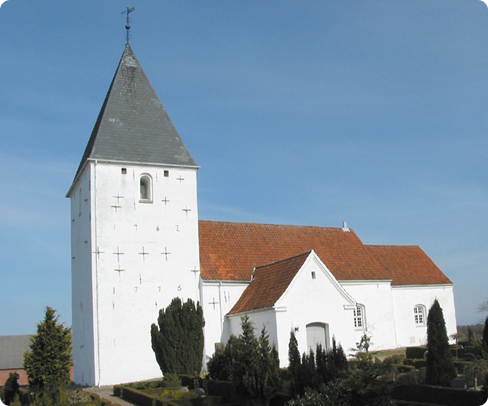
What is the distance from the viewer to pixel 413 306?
31.1 metres

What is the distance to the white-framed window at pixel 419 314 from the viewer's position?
30750 mm

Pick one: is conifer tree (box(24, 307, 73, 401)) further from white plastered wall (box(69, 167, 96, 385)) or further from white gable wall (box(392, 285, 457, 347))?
white gable wall (box(392, 285, 457, 347))

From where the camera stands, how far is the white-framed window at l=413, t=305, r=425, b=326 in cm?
3075

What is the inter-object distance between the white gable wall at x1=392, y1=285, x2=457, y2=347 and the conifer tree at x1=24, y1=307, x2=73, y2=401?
18.6 meters

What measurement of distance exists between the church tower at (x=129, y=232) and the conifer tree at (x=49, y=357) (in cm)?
555

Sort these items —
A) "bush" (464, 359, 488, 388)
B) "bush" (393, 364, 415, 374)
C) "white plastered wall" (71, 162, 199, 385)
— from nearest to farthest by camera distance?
"bush" (464, 359, 488, 388) → "bush" (393, 364, 415, 374) → "white plastered wall" (71, 162, 199, 385)

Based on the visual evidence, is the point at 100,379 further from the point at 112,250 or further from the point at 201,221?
the point at 201,221

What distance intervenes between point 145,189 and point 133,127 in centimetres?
281

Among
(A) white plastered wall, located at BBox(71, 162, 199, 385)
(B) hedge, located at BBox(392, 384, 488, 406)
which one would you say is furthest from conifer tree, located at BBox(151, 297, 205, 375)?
(B) hedge, located at BBox(392, 384, 488, 406)

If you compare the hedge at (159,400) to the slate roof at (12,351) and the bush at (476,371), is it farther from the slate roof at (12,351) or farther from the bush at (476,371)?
the slate roof at (12,351)

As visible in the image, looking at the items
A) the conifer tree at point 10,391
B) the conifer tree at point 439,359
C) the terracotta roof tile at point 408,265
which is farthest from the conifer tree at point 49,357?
the terracotta roof tile at point 408,265

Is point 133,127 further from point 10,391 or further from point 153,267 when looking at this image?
point 10,391

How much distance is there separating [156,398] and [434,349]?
809 cm

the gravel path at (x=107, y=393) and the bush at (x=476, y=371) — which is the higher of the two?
the bush at (x=476, y=371)
